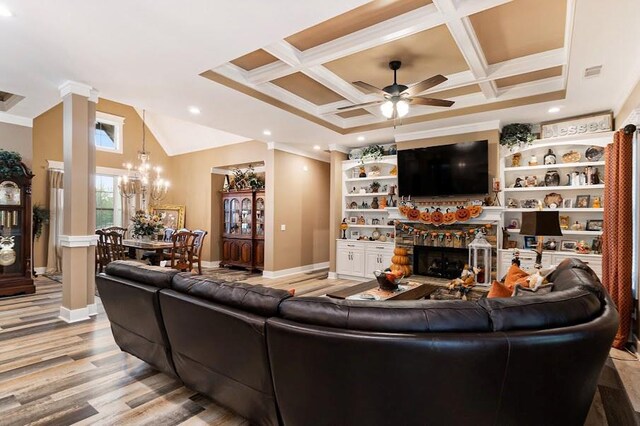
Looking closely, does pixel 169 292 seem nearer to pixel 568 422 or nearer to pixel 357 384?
pixel 357 384

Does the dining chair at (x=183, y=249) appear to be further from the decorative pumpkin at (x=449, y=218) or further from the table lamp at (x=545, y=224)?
the table lamp at (x=545, y=224)

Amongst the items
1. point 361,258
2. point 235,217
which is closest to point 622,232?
point 361,258

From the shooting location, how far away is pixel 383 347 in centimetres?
138

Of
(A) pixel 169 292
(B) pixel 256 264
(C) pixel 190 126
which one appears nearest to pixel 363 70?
(A) pixel 169 292

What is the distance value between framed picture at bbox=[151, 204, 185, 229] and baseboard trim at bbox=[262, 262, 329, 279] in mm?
3242

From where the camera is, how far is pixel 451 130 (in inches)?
228

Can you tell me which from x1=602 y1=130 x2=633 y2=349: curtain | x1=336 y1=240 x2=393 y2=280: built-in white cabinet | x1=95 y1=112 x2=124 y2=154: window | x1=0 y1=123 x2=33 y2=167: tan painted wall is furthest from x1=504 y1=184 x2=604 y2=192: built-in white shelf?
x1=95 y1=112 x2=124 y2=154: window

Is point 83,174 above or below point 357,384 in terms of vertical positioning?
above

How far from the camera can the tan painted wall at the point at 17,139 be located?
5.45 metres

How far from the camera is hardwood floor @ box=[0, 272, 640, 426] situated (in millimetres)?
2158

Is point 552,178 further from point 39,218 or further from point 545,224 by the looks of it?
point 39,218

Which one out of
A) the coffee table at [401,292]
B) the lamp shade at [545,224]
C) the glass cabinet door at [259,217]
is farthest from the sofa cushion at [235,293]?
the glass cabinet door at [259,217]

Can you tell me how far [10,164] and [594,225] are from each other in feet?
29.3

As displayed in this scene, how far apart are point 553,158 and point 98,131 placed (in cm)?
955
